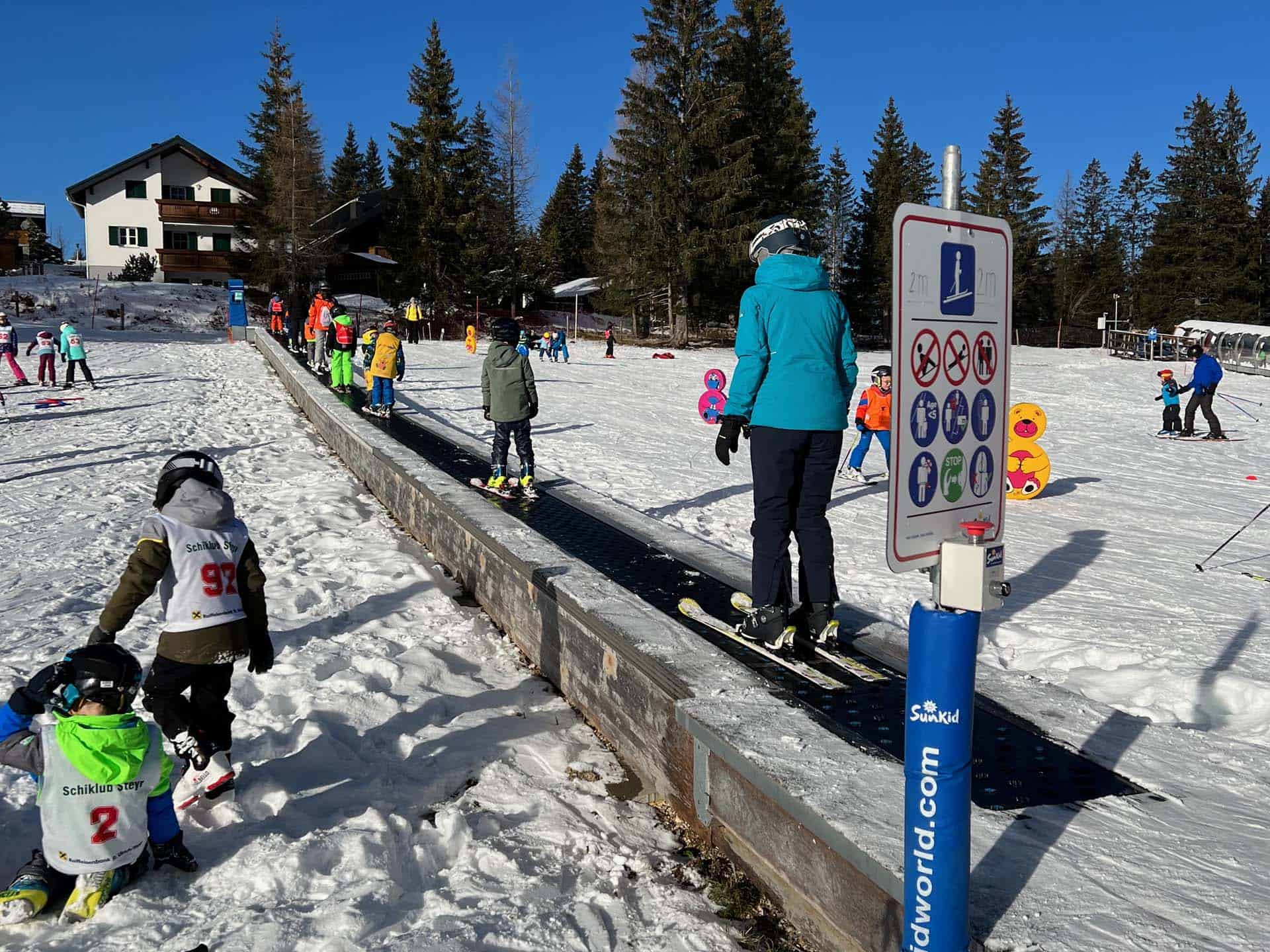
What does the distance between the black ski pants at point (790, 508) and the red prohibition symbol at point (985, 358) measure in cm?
196

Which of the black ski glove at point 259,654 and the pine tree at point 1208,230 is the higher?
the pine tree at point 1208,230

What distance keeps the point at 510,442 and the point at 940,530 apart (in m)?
7.63

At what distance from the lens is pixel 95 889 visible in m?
3.30

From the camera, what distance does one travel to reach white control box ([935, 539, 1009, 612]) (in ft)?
7.34

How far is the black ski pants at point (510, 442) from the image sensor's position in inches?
383

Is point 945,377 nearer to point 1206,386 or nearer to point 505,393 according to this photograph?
point 505,393

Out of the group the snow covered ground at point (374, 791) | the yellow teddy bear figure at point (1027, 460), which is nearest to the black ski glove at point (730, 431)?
the snow covered ground at point (374, 791)

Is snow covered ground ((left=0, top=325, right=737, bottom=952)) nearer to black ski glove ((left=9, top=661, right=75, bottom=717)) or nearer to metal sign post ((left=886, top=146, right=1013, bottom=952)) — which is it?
black ski glove ((left=9, top=661, right=75, bottom=717))

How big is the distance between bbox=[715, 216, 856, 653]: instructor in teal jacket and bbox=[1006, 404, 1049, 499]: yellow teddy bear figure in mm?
8234

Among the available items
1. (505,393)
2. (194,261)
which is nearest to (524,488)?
(505,393)

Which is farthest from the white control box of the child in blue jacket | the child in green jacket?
the child in green jacket

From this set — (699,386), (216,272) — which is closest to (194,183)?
(216,272)

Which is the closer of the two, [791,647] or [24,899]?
[24,899]

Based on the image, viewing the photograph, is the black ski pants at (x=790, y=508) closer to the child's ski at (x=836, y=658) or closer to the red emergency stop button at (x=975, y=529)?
the child's ski at (x=836, y=658)
